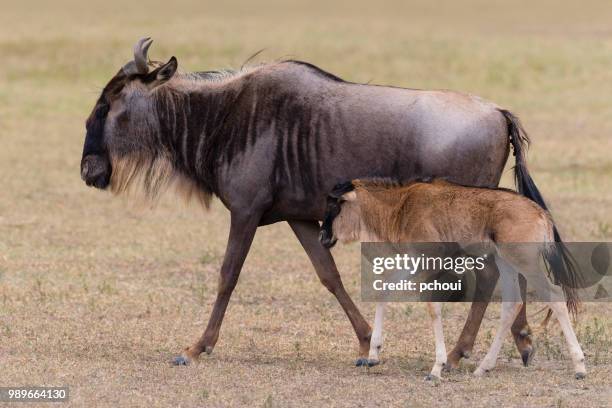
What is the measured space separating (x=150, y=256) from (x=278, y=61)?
451cm

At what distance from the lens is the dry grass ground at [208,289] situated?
8125mm

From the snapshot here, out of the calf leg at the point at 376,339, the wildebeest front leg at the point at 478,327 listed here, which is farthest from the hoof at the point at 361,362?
the wildebeest front leg at the point at 478,327

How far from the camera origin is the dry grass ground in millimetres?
8125

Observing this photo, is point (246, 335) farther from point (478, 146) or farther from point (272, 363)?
point (478, 146)

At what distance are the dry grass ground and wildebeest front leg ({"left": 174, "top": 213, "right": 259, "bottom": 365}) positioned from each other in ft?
0.74

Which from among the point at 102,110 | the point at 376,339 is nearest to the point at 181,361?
the point at 376,339

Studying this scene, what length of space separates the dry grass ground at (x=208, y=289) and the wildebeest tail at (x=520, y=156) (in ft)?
3.87

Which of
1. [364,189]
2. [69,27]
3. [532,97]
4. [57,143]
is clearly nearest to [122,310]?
[364,189]

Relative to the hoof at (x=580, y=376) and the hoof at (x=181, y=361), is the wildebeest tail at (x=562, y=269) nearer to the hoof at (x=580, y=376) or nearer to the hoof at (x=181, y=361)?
the hoof at (x=580, y=376)

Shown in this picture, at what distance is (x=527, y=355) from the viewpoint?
891cm

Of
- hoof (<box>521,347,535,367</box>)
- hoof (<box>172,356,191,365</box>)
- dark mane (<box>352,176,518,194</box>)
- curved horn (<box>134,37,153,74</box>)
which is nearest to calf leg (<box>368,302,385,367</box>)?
dark mane (<box>352,176,518,194</box>)

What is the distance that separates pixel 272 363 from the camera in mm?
9016

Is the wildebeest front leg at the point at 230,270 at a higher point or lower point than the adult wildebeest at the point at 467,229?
lower

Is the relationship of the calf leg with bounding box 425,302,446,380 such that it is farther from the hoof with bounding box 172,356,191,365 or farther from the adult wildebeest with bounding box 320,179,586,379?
the hoof with bounding box 172,356,191,365
